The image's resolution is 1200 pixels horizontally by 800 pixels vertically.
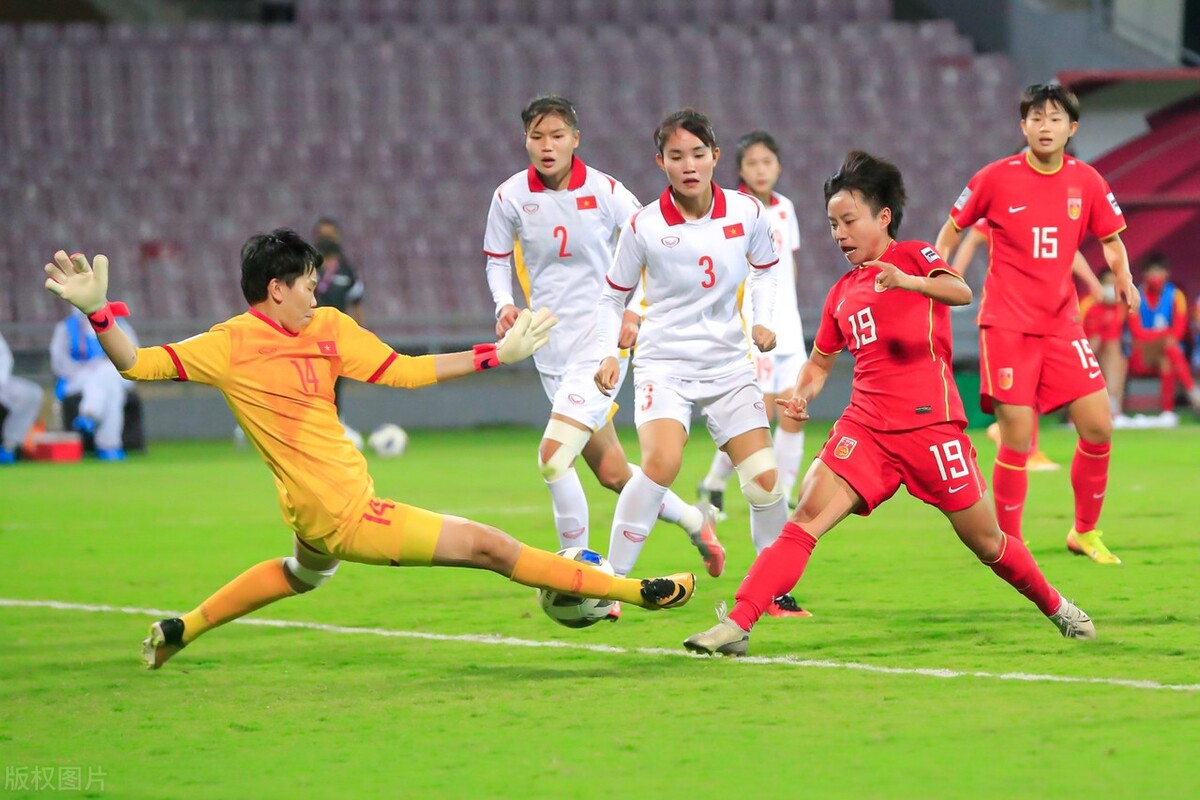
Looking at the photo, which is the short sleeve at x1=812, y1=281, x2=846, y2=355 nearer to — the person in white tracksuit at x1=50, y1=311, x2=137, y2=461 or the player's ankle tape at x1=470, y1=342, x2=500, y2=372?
the player's ankle tape at x1=470, y1=342, x2=500, y2=372

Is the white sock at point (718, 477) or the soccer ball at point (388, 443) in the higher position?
the white sock at point (718, 477)

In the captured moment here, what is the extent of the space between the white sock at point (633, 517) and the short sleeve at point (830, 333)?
3.20 feet

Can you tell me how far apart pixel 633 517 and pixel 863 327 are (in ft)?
4.55

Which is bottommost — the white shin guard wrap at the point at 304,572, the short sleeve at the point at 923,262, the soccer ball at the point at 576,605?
the soccer ball at the point at 576,605

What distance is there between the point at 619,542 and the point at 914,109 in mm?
17534

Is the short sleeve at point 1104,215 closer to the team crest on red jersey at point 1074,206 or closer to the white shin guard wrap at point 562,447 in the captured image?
the team crest on red jersey at point 1074,206

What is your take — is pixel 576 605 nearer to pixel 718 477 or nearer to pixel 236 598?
pixel 236 598

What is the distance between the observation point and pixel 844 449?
576 cm

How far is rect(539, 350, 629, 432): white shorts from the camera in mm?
7203

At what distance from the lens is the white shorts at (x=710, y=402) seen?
22.0 ft

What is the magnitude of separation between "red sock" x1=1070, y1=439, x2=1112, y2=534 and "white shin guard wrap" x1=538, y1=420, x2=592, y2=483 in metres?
2.50

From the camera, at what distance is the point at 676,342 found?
6.75m

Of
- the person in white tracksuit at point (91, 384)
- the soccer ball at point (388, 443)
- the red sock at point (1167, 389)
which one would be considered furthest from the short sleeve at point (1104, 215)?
the red sock at point (1167, 389)

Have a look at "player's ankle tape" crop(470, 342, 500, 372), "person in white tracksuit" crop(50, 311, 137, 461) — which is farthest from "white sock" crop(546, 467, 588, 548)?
"person in white tracksuit" crop(50, 311, 137, 461)
